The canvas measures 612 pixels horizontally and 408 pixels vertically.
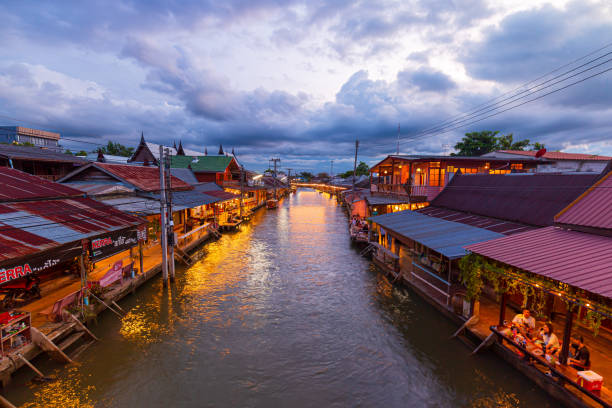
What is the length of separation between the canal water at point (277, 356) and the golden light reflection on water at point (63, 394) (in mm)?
34

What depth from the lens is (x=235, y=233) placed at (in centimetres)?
3703

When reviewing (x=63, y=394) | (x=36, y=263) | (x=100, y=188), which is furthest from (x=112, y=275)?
(x=100, y=188)

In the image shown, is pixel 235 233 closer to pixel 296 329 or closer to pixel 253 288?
pixel 253 288

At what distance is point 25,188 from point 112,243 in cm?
615

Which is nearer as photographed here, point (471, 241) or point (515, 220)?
point (471, 241)

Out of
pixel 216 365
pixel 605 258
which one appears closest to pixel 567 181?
pixel 605 258

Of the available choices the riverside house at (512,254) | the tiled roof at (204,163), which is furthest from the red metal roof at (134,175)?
the tiled roof at (204,163)

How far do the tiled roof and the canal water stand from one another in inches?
1420

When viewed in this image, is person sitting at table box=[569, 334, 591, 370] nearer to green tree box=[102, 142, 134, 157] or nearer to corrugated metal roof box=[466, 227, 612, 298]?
corrugated metal roof box=[466, 227, 612, 298]

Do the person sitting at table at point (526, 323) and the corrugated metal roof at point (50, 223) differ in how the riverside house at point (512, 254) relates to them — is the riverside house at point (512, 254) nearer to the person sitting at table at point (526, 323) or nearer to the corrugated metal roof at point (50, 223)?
the person sitting at table at point (526, 323)

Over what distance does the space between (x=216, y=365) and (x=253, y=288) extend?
7.89 m

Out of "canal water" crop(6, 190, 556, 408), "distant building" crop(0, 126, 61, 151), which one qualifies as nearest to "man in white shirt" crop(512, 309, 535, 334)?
"canal water" crop(6, 190, 556, 408)

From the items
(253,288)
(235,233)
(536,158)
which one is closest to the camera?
(253,288)

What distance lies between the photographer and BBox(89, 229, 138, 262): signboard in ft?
44.3
